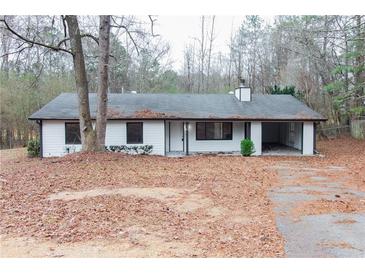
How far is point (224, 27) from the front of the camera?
103ft

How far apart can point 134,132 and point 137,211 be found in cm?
1068

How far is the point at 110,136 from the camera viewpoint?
16578 mm

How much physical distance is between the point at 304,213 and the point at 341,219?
0.63 metres

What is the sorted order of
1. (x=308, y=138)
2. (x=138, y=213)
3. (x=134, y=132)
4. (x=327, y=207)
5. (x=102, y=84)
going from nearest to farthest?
(x=138, y=213) → (x=327, y=207) → (x=102, y=84) → (x=134, y=132) → (x=308, y=138)

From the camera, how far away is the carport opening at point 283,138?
59.2ft

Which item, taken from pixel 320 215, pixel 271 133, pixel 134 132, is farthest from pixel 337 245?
pixel 271 133

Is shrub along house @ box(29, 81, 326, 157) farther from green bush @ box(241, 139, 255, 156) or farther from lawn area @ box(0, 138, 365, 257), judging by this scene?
lawn area @ box(0, 138, 365, 257)

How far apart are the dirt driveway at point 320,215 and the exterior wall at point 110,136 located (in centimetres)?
735

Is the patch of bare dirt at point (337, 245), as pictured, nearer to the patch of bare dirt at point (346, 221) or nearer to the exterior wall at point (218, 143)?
the patch of bare dirt at point (346, 221)

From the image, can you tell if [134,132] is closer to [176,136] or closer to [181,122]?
[176,136]

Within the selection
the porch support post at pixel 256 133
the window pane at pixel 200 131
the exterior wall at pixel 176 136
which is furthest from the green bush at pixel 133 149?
the porch support post at pixel 256 133

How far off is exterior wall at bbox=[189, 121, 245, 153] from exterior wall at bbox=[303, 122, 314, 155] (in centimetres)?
297
